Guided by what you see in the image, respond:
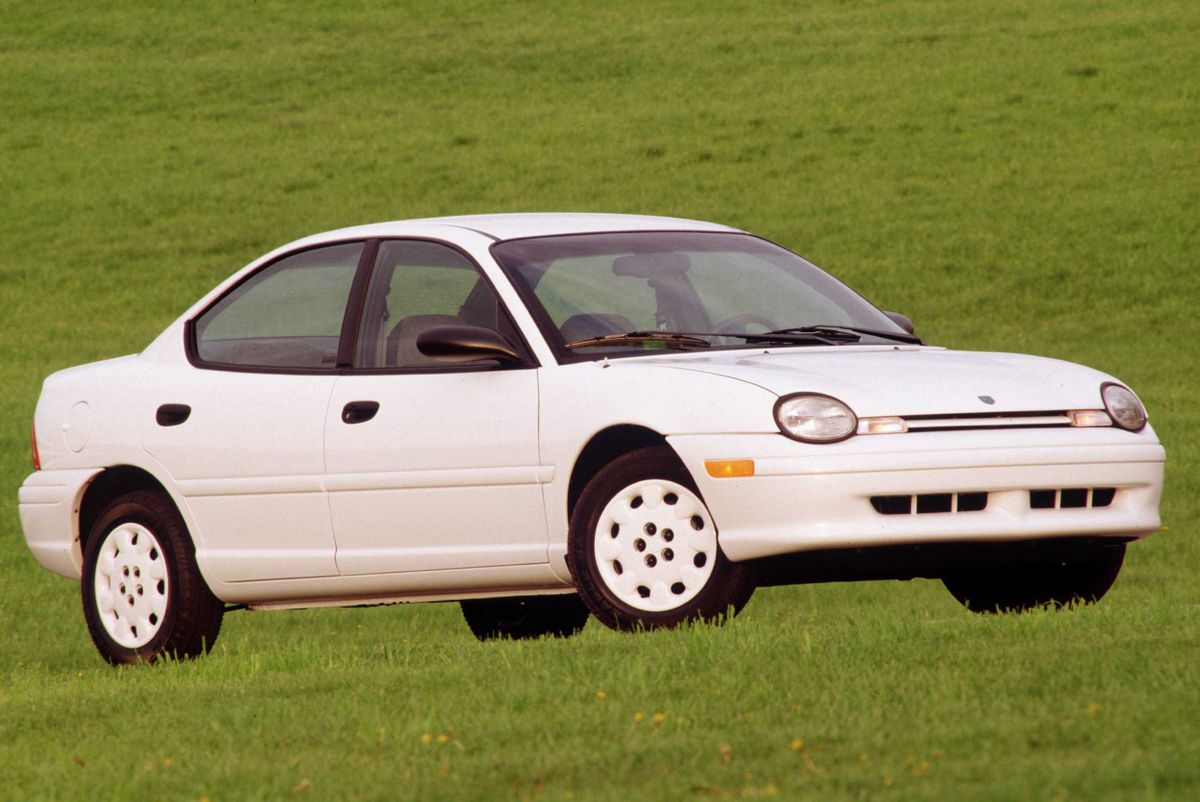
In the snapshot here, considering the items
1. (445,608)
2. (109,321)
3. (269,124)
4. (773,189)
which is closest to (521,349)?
(445,608)

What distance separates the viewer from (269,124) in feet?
123

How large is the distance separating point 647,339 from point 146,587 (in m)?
2.48

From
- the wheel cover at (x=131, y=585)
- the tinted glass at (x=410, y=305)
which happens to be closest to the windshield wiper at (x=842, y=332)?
the tinted glass at (x=410, y=305)

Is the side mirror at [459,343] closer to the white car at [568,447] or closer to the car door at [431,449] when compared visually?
the white car at [568,447]

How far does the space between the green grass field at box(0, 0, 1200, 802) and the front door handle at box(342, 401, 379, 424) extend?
89cm

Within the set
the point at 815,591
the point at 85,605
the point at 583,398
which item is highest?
the point at 583,398

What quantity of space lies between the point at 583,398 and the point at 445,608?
672 centimetres

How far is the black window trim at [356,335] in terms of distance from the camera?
7.75m

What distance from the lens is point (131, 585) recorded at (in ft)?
28.4

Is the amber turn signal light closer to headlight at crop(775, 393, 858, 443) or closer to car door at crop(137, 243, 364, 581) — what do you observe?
headlight at crop(775, 393, 858, 443)

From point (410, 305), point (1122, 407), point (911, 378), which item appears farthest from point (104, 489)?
point (1122, 407)

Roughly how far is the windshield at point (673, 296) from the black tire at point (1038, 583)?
1039 millimetres

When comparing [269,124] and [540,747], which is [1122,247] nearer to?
[269,124]

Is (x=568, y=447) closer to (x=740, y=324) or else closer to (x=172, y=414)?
(x=740, y=324)
